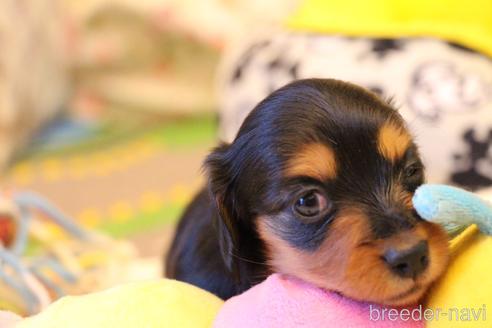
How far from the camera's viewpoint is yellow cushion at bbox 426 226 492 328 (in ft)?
2.91

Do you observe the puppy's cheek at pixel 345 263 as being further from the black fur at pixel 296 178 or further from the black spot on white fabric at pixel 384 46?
the black spot on white fabric at pixel 384 46

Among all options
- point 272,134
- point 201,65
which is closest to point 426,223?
point 272,134

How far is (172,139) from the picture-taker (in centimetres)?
291

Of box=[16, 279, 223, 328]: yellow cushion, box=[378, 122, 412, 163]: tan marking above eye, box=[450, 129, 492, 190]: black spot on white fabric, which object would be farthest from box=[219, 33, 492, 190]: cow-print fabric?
box=[16, 279, 223, 328]: yellow cushion

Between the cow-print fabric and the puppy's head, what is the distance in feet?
1.89

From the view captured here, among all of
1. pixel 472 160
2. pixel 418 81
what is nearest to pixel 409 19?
pixel 418 81

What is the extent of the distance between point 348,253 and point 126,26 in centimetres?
225

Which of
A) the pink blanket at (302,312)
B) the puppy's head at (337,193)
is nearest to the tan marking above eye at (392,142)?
the puppy's head at (337,193)

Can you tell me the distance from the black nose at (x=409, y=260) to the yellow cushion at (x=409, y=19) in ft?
3.36

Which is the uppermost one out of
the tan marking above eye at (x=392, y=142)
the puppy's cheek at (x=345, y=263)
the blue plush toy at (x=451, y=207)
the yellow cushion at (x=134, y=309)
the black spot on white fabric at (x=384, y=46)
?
the black spot on white fabric at (x=384, y=46)

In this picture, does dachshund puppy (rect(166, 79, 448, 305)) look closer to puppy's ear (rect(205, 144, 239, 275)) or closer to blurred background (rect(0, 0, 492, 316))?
puppy's ear (rect(205, 144, 239, 275))

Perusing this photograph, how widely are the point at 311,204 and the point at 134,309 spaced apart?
30 cm

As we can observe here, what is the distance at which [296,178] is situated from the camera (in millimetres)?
1029

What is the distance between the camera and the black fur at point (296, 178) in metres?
1.00
